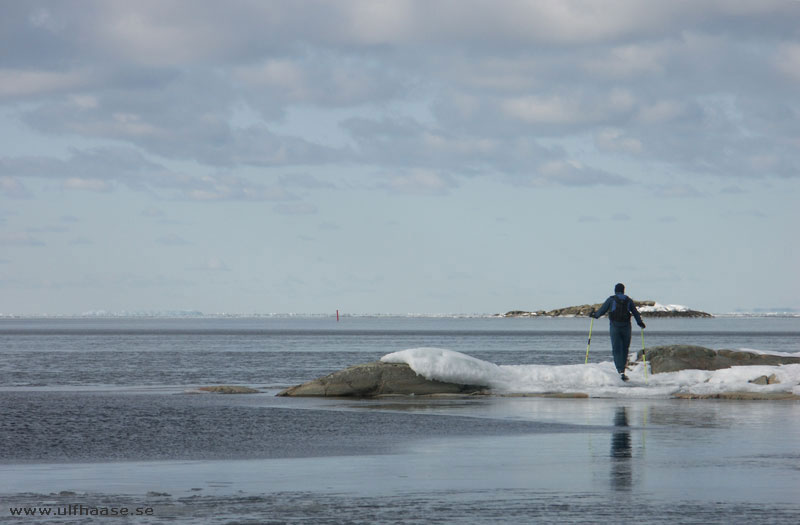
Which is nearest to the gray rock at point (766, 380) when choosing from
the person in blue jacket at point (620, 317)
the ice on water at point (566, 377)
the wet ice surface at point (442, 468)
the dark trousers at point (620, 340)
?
the ice on water at point (566, 377)

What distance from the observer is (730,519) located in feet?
30.2

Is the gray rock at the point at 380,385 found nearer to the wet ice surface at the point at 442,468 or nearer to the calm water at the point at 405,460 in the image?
the calm water at the point at 405,460

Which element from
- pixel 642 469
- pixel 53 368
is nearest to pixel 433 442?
pixel 642 469

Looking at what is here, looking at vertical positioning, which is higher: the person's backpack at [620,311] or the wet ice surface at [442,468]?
the person's backpack at [620,311]

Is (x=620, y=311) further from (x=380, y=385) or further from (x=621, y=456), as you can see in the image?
(x=621, y=456)

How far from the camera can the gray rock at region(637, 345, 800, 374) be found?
95.2ft

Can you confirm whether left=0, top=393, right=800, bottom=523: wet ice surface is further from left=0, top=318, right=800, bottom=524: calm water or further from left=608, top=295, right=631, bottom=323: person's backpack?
left=608, top=295, right=631, bottom=323: person's backpack

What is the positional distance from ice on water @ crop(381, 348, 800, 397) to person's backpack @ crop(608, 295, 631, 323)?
5.21 feet

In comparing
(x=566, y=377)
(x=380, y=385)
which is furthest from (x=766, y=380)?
(x=380, y=385)

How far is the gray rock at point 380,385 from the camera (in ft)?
87.6

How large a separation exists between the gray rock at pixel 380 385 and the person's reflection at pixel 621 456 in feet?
24.5

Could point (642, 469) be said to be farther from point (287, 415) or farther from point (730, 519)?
point (287, 415)

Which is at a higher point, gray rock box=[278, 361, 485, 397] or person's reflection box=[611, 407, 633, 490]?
gray rock box=[278, 361, 485, 397]

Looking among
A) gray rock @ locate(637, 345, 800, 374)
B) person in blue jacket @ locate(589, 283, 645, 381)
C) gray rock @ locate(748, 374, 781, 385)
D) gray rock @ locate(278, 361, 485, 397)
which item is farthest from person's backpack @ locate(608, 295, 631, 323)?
gray rock @ locate(278, 361, 485, 397)
